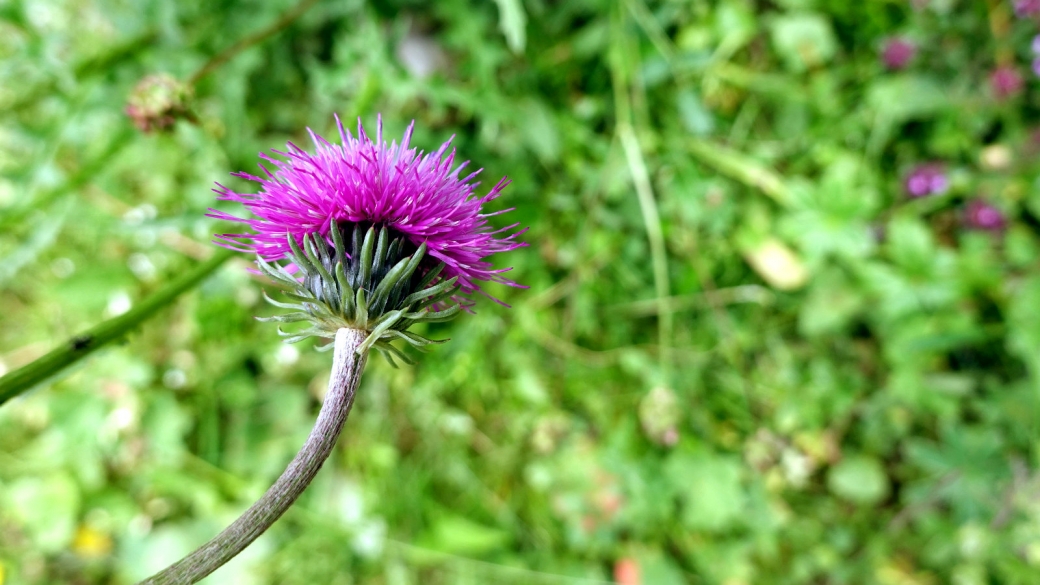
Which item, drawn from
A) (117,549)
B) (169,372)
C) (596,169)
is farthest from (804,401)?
(117,549)

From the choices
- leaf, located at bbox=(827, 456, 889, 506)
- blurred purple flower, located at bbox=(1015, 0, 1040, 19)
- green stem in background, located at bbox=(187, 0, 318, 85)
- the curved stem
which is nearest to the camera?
the curved stem

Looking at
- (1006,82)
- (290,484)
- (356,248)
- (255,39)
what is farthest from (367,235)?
(1006,82)

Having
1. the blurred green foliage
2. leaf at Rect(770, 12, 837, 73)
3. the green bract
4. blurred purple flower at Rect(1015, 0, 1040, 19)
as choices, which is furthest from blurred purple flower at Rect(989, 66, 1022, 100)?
the green bract

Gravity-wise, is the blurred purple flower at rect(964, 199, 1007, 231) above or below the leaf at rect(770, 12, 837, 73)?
below

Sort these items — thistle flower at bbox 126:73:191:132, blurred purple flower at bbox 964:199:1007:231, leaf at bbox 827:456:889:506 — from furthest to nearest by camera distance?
leaf at bbox 827:456:889:506
blurred purple flower at bbox 964:199:1007:231
thistle flower at bbox 126:73:191:132

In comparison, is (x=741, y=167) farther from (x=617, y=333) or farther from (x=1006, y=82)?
(x=1006, y=82)

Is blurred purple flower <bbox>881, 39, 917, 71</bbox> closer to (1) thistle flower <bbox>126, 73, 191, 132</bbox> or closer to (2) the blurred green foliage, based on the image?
(2) the blurred green foliage
